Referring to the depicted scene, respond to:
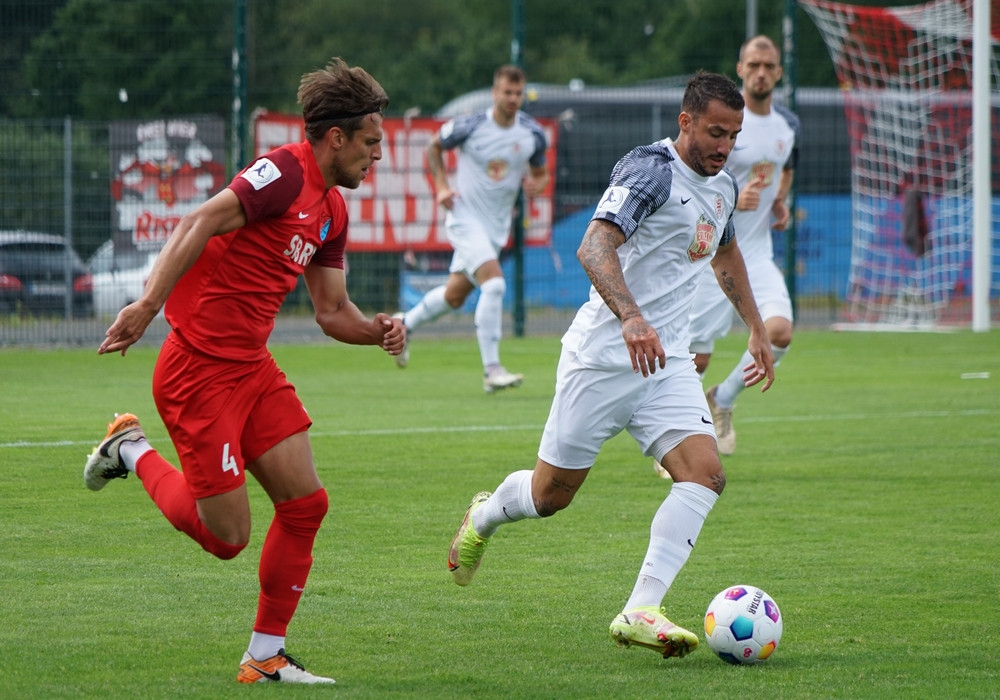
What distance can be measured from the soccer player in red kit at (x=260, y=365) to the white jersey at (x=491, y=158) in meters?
8.31

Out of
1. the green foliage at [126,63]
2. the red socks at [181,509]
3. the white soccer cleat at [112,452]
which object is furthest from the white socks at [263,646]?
the green foliage at [126,63]

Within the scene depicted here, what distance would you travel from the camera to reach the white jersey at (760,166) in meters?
9.04

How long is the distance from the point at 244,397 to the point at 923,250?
17729 millimetres

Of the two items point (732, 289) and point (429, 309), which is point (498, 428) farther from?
point (732, 289)

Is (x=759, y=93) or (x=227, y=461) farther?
(x=759, y=93)

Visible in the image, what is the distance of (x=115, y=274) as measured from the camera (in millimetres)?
15727

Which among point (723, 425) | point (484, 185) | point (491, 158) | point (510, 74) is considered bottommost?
point (723, 425)

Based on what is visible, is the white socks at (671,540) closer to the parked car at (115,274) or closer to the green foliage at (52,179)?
the parked car at (115,274)

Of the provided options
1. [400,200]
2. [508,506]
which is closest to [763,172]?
[508,506]

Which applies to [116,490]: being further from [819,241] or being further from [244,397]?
[819,241]

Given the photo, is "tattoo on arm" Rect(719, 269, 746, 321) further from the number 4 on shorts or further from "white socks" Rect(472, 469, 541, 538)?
the number 4 on shorts

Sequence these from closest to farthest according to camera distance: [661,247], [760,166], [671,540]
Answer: [671,540], [661,247], [760,166]

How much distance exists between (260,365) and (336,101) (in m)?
0.88

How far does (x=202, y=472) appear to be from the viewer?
4309mm
